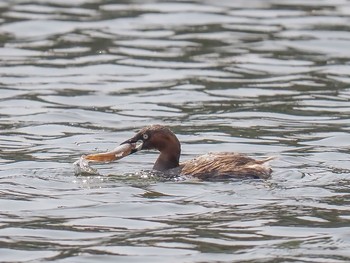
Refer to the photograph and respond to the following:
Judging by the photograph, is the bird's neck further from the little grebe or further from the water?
the water

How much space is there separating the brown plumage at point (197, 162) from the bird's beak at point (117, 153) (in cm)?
1

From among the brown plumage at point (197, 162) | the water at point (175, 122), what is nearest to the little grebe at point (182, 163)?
the brown plumage at point (197, 162)

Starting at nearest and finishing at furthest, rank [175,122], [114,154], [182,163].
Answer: [114,154], [182,163], [175,122]

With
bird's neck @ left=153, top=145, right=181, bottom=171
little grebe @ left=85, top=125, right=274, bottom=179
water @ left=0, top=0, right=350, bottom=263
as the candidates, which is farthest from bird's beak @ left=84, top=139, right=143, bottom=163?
bird's neck @ left=153, top=145, right=181, bottom=171

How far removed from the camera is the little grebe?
14.3 m

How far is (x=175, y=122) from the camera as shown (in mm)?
17875

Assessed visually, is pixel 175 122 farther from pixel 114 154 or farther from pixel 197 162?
pixel 197 162

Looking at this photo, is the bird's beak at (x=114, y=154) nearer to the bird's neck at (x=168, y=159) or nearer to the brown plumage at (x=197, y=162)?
the brown plumage at (x=197, y=162)

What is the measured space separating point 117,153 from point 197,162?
0.91m

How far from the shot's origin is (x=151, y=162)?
15.7m

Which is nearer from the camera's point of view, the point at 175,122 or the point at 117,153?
the point at 117,153

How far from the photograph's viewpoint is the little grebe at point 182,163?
562 inches

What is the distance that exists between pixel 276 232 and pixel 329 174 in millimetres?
2487

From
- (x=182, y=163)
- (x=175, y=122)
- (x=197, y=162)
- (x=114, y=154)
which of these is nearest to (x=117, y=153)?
(x=114, y=154)
